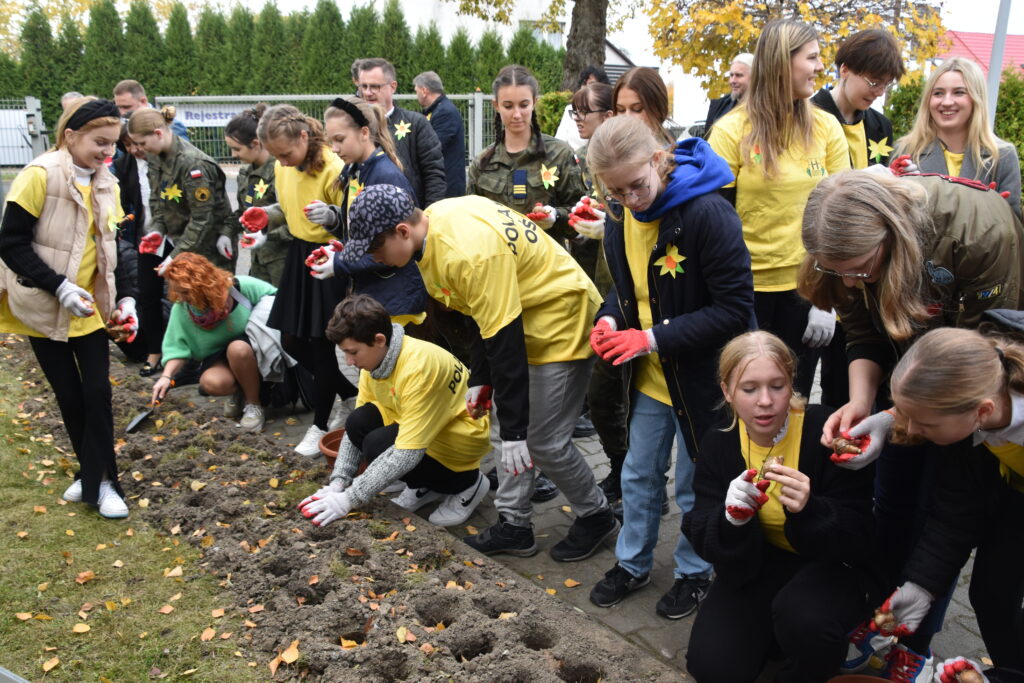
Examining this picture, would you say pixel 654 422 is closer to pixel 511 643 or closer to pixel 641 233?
pixel 641 233

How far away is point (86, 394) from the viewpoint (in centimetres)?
407

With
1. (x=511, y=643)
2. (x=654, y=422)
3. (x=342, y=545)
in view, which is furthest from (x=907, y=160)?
(x=342, y=545)

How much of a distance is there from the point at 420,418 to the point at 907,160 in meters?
2.35

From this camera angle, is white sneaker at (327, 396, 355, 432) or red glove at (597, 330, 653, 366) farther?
white sneaker at (327, 396, 355, 432)

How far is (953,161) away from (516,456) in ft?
7.71

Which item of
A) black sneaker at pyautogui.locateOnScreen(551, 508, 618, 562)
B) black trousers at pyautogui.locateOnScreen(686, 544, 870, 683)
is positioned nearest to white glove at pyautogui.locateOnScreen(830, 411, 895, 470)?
black trousers at pyautogui.locateOnScreen(686, 544, 870, 683)

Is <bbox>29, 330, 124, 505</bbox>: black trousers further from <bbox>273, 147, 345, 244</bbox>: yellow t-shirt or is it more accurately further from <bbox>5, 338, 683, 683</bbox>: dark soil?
<bbox>273, 147, 345, 244</bbox>: yellow t-shirt

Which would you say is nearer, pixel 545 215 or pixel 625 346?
pixel 625 346

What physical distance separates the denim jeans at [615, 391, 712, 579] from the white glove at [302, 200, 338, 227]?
223cm

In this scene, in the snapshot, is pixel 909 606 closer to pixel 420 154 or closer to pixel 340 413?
pixel 340 413

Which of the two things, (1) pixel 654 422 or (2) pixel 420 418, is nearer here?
(1) pixel 654 422

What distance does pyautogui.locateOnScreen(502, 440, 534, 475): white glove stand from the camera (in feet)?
11.4

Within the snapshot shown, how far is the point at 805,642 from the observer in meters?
2.64

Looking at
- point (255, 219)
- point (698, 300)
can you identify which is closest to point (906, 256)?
point (698, 300)
